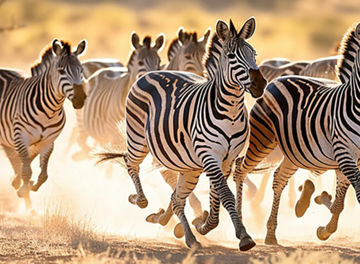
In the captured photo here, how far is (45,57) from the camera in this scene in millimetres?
10906

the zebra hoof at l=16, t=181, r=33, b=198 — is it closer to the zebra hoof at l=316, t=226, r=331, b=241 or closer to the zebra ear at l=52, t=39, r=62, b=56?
the zebra ear at l=52, t=39, r=62, b=56

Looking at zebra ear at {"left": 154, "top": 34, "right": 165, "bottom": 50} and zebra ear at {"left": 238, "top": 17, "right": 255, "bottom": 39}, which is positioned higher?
zebra ear at {"left": 154, "top": 34, "right": 165, "bottom": 50}

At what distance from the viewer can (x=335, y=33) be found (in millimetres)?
42188

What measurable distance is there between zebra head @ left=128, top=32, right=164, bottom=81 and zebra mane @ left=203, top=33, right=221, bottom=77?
15.5ft

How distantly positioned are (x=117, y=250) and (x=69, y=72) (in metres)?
3.24

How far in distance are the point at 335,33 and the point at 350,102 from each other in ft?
116

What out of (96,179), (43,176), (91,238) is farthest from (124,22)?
(91,238)

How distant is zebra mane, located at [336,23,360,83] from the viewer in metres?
8.60

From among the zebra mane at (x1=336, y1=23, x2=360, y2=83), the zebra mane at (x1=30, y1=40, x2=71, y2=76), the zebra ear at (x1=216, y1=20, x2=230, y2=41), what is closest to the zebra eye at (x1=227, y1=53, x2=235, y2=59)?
the zebra ear at (x1=216, y1=20, x2=230, y2=41)

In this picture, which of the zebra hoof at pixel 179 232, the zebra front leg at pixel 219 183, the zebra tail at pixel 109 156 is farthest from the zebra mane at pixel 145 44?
the zebra front leg at pixel 219 183

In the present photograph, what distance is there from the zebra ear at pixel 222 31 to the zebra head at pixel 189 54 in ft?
17.6

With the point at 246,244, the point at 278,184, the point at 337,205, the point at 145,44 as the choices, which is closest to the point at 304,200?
the point at 278,184

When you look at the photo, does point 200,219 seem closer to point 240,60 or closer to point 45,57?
point 240,60

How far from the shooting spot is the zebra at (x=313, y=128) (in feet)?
24.9
